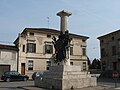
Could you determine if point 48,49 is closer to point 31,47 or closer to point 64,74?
point 31,47

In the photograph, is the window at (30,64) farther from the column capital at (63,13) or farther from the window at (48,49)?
the column capital at (63,13)

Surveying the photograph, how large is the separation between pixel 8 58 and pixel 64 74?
74.6ft

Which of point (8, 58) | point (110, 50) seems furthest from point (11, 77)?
point (110, 50)

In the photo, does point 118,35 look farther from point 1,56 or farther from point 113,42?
point 1,56

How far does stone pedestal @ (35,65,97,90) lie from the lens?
58.6 feet

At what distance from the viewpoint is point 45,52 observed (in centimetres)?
4484

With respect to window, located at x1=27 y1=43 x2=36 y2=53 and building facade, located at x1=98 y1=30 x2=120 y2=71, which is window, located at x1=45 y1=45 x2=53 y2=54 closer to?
window, located at x1=27 y1=43 x2=36 y2=53

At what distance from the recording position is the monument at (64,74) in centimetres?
1809

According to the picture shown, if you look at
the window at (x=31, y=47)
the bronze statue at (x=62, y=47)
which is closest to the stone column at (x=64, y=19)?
the bronze statue at (x=62, y=47)

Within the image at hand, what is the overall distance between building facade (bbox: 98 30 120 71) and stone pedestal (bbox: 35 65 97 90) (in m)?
26.2

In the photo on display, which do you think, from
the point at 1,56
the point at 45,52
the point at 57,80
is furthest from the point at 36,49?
the point at 57,80

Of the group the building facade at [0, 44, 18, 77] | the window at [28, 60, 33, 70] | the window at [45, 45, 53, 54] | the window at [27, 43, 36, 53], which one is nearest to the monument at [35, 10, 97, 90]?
the building facade at [0, 44, 18, 77]

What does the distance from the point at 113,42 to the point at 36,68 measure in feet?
53.1

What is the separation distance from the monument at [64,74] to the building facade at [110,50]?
25871 millimetres
